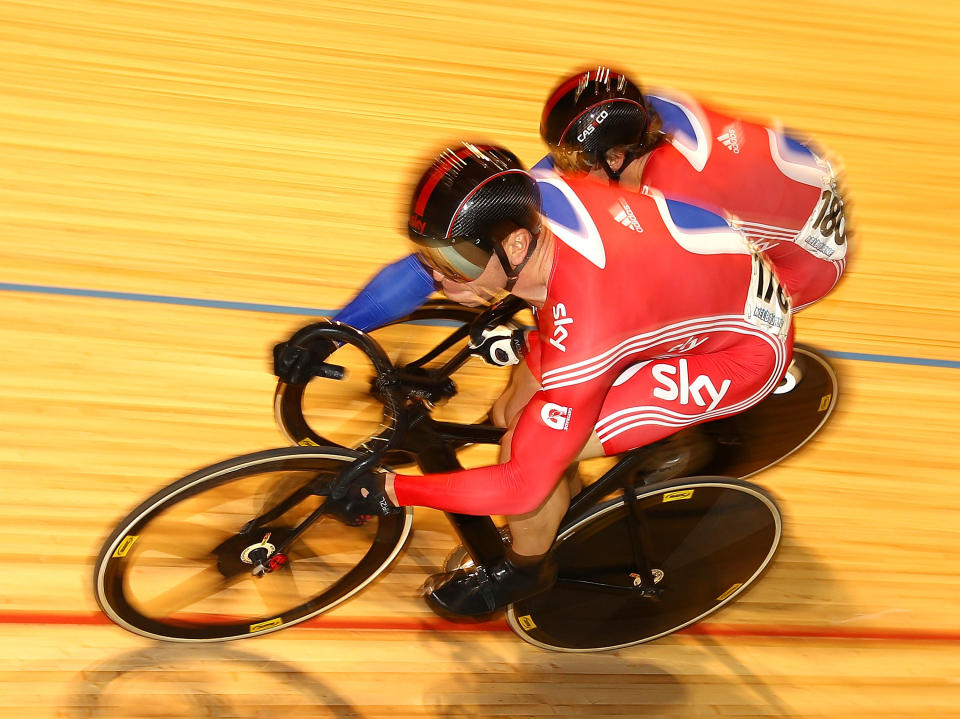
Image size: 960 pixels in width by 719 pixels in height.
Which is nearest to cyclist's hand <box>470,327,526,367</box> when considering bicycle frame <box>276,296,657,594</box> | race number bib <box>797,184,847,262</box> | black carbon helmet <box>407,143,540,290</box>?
bicycle frame <box>276,296,657,594</box>

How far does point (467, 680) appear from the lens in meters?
2.44

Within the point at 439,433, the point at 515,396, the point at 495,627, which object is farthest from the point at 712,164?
the point at 495,627

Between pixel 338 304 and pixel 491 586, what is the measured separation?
1.43 m

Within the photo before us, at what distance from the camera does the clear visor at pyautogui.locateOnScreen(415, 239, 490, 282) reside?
1.72 m

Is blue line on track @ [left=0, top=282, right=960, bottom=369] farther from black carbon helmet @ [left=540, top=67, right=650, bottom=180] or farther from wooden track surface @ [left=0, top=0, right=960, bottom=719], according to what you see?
black carbon helmet @ [left=540, top=67, right=650, bottom=180]

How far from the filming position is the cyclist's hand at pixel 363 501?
198 cm

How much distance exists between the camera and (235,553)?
225 centimetres

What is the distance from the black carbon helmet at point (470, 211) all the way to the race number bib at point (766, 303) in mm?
587

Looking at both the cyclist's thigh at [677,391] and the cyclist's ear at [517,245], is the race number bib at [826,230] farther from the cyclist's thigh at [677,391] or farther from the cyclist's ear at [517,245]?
the cyclist's ear at [517,245]

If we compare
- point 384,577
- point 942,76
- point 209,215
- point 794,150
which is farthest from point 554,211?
point 942,76

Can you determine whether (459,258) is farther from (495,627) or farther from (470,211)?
(495,627)

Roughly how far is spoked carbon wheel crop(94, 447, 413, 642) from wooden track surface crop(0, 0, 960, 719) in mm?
103

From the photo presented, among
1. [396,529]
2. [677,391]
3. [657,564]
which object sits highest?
[677,391]

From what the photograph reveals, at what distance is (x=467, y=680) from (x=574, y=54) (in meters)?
3.62
